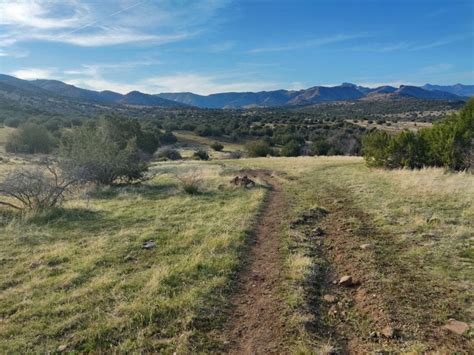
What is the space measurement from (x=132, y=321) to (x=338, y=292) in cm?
324

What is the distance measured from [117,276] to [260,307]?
Result: 2748 mm

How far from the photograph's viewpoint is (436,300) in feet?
17.9

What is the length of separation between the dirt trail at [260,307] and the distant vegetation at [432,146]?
48.9ft

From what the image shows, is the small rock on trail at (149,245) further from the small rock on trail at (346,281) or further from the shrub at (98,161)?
the shrub at (98,161)

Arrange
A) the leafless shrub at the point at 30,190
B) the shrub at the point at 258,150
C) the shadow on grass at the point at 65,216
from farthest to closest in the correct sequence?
the shrub at the point at 258,150 → the leafless shrub at the point at 30,190 → the shadow on grass at the point at 65,216

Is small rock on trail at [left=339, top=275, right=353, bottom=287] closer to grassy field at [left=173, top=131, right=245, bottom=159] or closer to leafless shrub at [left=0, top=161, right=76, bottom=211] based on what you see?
leafless shrub at [left=0, top=161, right=76, bottom=211]

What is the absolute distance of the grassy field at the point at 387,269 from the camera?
478 centimetres

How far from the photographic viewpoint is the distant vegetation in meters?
19.2

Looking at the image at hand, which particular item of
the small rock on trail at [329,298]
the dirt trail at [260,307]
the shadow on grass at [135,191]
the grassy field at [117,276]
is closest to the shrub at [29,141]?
the shadow on grass at [135,191]

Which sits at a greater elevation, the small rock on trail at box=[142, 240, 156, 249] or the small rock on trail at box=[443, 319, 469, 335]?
the small rock on trail at box=[443, 319, 469, 335]

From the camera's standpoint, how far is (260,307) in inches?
219

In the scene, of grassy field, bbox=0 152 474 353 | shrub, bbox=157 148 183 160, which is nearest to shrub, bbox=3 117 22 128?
shrub, bbox=157 148 183 160

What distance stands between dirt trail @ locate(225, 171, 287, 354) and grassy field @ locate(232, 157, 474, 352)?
242 millimetres

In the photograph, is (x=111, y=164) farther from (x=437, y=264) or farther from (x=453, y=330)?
(x=453, y=330)
